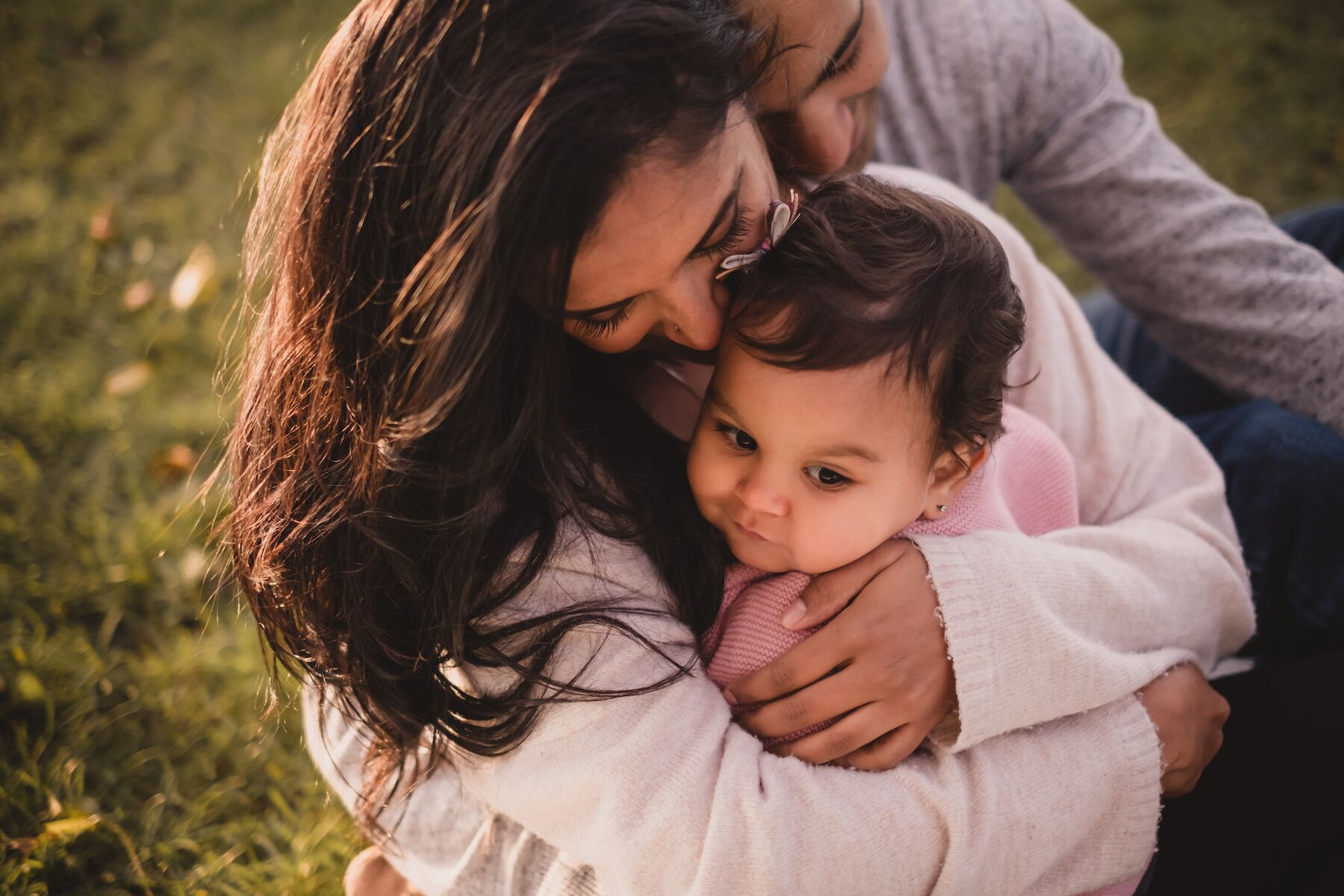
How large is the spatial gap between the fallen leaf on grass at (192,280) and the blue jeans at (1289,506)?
2386 mm

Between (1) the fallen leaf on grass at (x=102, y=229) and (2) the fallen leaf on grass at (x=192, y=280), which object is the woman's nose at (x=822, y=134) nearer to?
(2) the fallen leaf on grass at (x=192, y=280)

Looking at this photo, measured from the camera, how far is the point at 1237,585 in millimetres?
1373

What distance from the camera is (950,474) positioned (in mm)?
1249

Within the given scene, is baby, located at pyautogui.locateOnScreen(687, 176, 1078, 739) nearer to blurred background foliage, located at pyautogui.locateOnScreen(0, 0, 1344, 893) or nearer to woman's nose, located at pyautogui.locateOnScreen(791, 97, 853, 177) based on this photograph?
woman's nose, located at pyautogui.locateOnScreen(791, 97, 853, 177)

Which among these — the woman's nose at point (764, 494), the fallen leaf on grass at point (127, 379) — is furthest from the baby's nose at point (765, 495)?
the fallen leaf on grass at point (127, 379)

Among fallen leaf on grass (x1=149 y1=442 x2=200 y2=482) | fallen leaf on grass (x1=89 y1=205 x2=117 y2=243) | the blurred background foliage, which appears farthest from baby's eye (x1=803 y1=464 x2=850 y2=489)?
fallen leaf on grass (x1=89 y1=205 x2=117 y2=243)

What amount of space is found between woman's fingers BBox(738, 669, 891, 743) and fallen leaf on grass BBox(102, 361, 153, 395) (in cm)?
190

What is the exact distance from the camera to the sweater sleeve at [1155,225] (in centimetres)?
160

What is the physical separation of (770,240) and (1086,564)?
59cm

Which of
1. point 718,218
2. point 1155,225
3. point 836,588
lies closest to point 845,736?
point 836,588

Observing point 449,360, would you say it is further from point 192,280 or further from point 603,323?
point 192,280

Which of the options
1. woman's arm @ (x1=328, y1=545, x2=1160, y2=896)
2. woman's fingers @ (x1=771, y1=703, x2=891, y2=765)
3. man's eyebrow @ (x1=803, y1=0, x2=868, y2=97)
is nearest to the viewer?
woman's arm @ (x1=328, y1=545, x2=1160, y2=896)

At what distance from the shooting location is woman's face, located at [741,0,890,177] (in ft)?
4.00

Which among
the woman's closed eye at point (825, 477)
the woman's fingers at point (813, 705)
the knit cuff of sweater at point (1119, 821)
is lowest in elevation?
the knit cuff of sweater at point (1119, 821)
